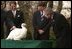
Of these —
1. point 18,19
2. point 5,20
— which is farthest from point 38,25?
point 5,20

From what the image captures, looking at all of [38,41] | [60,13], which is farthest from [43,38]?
[60,13]

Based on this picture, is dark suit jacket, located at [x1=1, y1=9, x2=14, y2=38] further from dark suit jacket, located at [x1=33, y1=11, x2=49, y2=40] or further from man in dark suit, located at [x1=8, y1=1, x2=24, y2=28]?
dark suit jacket, located at [x1=33, y1=11, x2=49, y2=40]

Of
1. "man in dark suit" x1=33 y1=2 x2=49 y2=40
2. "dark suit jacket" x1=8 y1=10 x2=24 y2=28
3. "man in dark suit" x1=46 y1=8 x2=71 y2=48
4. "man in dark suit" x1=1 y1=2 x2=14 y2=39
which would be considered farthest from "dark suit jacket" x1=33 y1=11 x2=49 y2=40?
"man in dark suit" x1=1 y1=2 x2=14 y2=39

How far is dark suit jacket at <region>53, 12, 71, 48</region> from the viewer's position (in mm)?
7652

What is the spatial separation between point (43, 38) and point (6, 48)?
0.82m

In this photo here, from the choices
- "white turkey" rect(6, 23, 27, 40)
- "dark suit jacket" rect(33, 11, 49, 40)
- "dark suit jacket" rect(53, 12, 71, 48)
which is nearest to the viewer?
"dark suit jacket" rect(53, 12, 71, 48)

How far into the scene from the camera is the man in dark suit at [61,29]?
25.1ft

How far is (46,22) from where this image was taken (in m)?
7.80

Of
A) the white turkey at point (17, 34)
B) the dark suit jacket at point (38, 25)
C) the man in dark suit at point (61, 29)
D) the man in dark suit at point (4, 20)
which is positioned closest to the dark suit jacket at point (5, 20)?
the man in dark suit at point (4, 20)

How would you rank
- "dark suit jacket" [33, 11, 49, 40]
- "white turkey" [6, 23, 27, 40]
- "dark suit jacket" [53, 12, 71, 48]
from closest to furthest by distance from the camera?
"dark suit jacket" [53, 12, 71, 48] < "dark suit jacket" [33, 11, 49, 40] < "white turkey" [6, 23, 27, 40]

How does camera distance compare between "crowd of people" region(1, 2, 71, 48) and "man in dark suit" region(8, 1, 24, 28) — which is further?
"man in dark suit" region(8, 1, 24, 28)

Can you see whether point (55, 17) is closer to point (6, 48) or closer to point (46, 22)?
point (46, 22)

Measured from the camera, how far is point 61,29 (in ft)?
25.3

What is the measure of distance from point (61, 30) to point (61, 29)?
0.03 metres
